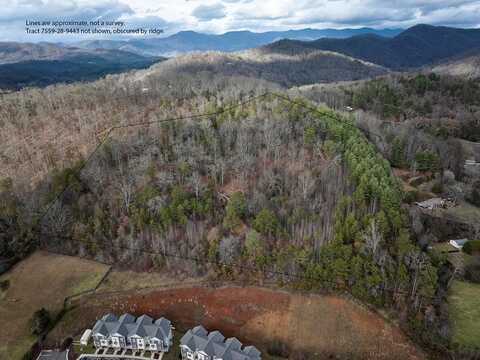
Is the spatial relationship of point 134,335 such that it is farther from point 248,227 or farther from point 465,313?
point 465,313

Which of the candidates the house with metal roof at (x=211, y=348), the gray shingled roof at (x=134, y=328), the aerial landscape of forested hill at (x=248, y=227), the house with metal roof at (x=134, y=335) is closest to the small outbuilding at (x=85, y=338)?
the house with metal roof at (x=134, y=335)

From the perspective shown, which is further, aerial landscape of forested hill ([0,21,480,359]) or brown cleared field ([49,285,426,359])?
aerial landscape of forested hill ([0,21,480,359])

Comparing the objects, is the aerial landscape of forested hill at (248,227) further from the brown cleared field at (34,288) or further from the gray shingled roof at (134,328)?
the gray shingled roof at (134,328)

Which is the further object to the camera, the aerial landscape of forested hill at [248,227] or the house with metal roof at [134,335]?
the aerial landscape of forested hill at [248,227]

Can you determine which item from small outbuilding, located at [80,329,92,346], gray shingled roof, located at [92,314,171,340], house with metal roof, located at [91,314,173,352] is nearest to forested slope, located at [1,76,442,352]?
gray shingled roof, located at [92,314,171,340]

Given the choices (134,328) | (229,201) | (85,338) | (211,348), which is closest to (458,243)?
(229,201)

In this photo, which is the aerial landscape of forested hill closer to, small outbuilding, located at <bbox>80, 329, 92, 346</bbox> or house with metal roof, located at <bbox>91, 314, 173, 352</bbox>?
small outbuilding, located at <bbox>80, 329, 92, 346</bbox>
